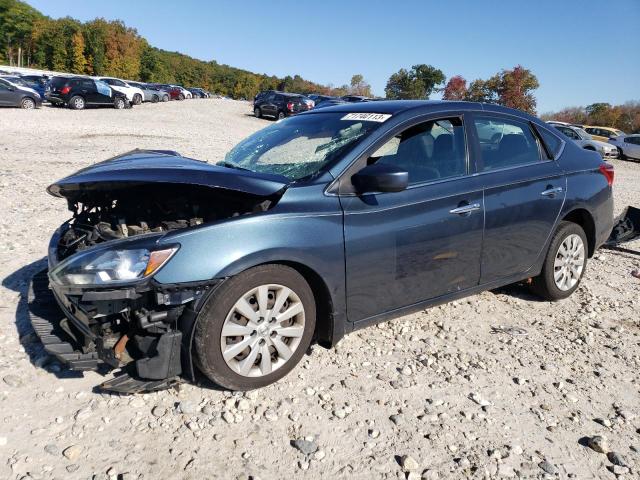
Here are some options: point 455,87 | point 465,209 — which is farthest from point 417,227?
point 455,87

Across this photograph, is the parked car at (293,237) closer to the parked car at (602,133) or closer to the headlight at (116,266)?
the headlight at (116,266)

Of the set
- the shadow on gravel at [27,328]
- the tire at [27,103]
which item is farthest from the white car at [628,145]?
the tire at [27,103]

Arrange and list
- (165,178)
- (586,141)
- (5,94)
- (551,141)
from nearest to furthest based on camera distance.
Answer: (165,178) < (551,141) < (586,141) < (5,94)

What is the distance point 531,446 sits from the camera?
2.65 metres

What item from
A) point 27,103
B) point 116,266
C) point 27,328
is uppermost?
point 27,103

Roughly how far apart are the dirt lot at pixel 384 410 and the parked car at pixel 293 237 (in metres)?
0.24

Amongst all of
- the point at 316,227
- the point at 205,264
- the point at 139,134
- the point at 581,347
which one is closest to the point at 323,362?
the point at 316,227

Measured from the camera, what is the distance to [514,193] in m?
4.02

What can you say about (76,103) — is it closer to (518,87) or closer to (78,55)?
(518,87)

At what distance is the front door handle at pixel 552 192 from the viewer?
4246 mm

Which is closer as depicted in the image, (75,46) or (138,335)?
(138,335)

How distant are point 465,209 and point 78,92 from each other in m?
28.0

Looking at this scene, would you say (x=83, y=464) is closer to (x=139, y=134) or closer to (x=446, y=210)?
(x=446, y=210)

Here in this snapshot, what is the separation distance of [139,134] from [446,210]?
15.6m
